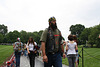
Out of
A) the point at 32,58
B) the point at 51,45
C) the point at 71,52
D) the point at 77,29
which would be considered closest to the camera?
the point at 51,45

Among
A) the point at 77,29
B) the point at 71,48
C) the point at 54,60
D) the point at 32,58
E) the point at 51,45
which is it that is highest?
the point at 77,29

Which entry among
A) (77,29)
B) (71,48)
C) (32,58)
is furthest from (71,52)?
(77,29)

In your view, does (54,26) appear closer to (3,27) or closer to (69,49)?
(69,49)

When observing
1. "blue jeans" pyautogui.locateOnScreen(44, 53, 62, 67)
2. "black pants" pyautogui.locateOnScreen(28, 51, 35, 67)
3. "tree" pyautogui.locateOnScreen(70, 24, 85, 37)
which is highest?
"tree" pyautogui.locateOnScreen(70, 24, 85, 37)

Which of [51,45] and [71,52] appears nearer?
[51,45]

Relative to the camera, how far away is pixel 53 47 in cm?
375

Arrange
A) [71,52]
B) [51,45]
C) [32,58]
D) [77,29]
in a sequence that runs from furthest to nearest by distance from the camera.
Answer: [77,29], [32,58], [71,52], [51,45]

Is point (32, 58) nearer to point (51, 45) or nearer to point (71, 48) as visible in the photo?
point (71, 48)

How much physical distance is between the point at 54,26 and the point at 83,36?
78317 mm

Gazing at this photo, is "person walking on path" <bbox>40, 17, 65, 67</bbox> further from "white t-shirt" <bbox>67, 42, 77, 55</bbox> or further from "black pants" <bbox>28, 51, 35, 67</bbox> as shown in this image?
"black pants" <bbox>28, 51, 35, 67</bbox>

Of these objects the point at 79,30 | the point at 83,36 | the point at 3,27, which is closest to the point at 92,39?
the point at 83,36

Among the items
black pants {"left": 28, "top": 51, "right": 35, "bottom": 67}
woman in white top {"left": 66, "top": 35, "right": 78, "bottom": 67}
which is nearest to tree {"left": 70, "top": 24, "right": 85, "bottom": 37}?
black pants {"left": 28, "top": 51, "right": 35, "bottom": 67}

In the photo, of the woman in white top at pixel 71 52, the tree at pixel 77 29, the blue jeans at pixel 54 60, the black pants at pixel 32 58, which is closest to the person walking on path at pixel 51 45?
the blue jeans at pixel 54 60

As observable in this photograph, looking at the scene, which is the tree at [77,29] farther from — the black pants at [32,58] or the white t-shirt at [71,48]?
the white t-shirt at [71,48]
